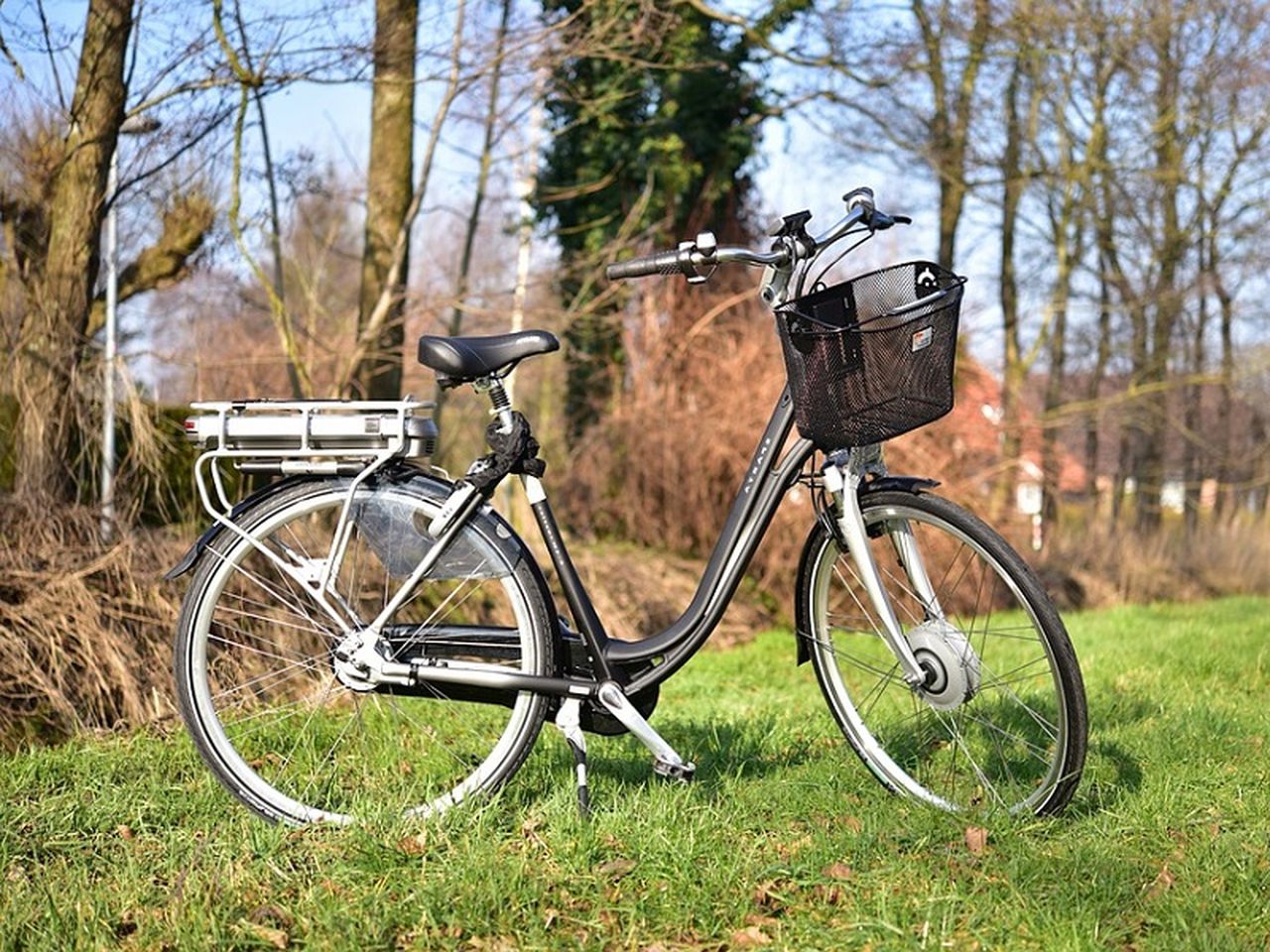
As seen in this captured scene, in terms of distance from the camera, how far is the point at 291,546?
3062mm

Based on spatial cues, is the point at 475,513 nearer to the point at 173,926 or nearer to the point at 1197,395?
the point at 173,926

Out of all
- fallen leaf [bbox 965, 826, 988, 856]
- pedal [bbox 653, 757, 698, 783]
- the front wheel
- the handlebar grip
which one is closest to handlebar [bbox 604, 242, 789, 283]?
the handlebar grip

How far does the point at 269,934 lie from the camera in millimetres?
2197

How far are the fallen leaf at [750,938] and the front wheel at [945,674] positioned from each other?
2.36ft

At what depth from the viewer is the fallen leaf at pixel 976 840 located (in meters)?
2.54

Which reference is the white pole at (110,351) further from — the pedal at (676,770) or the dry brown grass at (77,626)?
the pedal at (676,770)

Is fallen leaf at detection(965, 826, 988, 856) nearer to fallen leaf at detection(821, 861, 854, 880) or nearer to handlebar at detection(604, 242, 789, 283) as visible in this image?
fallen leaf at detection(821, 861, 854, 880)

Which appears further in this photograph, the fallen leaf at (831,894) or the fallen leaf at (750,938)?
the fallen leaf at (831,894)

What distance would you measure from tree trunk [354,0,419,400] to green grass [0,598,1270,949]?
2.98m

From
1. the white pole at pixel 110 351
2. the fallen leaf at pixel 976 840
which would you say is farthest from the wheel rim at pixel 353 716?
the white pole at pixel 110 351

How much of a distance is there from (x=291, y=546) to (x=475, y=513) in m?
0.54

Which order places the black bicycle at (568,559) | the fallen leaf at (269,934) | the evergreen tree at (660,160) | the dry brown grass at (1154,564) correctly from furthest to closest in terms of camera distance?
the dry brown grass at (1154,564)
the evergreen tree at (660,160)
the black bicycle at (568,559)
the fallen leaf at (269,934)

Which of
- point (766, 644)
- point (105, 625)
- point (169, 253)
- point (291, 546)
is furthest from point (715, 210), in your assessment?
point (291, 546)

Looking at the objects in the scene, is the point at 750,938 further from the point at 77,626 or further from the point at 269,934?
the point at 77,626
